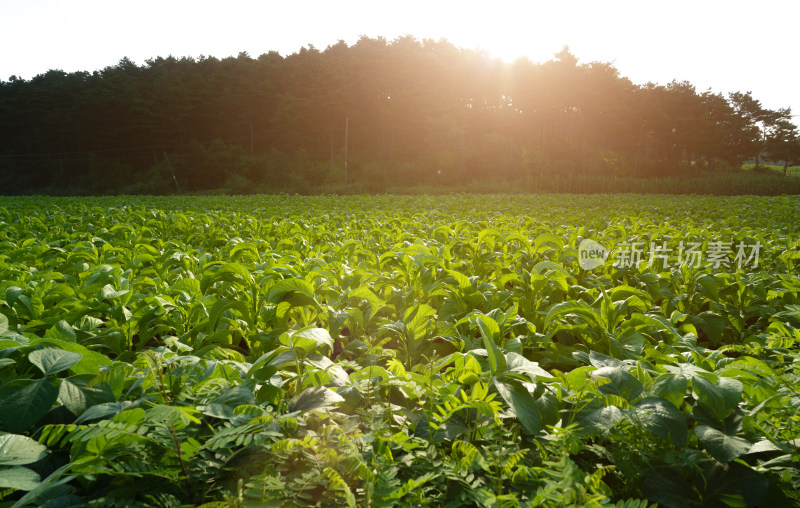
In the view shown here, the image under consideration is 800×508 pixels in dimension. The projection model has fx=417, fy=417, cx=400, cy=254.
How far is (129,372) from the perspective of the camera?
4.49ft

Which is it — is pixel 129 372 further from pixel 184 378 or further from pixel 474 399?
pixel 474 399

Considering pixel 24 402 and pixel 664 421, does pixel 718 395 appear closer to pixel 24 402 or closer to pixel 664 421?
pixel 664 421

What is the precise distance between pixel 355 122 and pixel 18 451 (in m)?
64.4

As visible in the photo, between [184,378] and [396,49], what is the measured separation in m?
66.8

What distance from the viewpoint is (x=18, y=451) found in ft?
3.16

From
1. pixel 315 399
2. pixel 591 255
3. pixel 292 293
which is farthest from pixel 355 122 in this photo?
pixel 315 399

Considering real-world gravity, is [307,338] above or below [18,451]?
above

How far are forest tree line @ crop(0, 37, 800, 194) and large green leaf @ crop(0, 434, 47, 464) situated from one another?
156ft

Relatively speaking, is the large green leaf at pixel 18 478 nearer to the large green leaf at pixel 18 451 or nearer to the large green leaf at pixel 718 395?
the large green leaf at pixel 18 451

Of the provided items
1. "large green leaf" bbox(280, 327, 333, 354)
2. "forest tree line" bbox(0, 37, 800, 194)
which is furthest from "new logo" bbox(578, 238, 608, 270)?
"forest tree line" bbox(0, 37, 800, 194)

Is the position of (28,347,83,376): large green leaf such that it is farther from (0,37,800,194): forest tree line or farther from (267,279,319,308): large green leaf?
(0,37,800,194): forest tree line

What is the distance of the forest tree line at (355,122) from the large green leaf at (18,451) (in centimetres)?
4746

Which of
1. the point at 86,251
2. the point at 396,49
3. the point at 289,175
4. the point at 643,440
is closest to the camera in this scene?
the point at 643,440

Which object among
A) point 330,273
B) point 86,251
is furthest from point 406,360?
point 86,251
